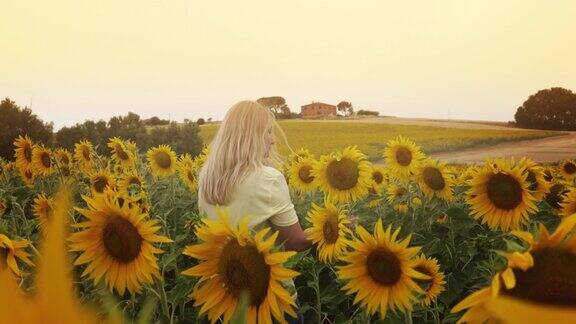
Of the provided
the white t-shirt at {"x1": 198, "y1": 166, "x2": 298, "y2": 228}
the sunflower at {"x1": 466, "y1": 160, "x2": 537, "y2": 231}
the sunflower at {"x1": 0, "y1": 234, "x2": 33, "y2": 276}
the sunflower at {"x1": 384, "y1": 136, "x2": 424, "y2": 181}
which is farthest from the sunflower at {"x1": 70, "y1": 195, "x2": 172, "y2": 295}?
the sunflower at {"x1": 384, "y1": 136, "x2": 424, "y2": 181}

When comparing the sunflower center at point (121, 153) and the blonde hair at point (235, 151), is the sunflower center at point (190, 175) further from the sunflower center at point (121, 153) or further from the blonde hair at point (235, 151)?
the blonde hair at point (235, 151)

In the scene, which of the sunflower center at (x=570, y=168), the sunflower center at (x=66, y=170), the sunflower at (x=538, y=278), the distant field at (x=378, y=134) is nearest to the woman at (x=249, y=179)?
the sunflower at (x=538, y=278)

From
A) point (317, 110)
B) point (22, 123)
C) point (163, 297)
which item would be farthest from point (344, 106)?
point (163, 297)

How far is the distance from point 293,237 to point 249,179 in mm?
316

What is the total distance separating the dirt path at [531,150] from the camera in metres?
12.4

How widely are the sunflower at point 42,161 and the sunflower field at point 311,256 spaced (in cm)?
2

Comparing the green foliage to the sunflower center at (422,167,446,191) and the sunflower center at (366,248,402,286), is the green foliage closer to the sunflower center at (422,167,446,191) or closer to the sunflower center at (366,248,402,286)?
the sunflower center at (422,167,446,191)

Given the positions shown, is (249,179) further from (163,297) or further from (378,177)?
(378,177)

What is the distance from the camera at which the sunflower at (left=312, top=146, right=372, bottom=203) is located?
401 centimetres

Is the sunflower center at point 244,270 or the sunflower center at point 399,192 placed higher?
the sunflower center at point 244,270

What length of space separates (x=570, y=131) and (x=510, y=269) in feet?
45.2

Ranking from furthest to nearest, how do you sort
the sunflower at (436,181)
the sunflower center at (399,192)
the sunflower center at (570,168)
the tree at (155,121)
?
1. the tree at (155,121)
2. the sunflower center at (570,168)
3. the sunflower center at (399,192)
4. the sunflower at (436,181)

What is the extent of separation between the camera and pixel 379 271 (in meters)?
1.73

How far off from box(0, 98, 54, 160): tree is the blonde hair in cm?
1072
